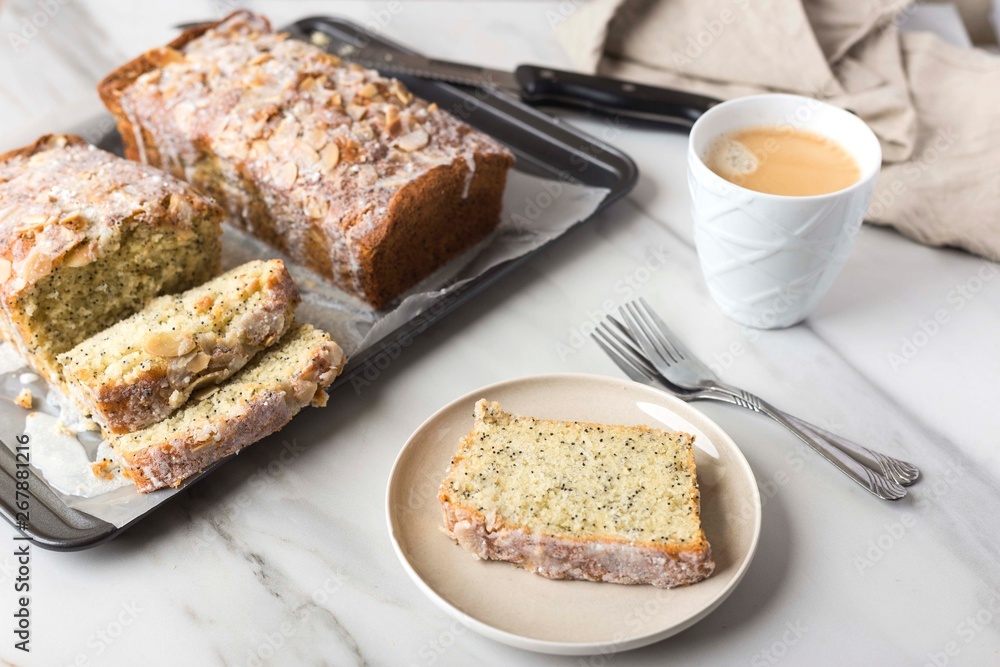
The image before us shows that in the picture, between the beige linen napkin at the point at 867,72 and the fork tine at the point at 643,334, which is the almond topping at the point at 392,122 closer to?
the fork tine at the point at 643,334

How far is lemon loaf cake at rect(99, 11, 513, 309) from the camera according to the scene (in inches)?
102

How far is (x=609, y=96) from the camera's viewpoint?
3.28 m

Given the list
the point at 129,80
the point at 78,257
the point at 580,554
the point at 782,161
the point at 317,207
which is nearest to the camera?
the point at 580,554

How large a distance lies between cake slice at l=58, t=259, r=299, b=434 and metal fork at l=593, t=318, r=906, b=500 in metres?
0.92

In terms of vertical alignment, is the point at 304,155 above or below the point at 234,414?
above

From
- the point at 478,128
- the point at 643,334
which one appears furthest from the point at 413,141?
the point at 643,334

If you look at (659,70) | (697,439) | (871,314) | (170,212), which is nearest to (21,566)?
(170,212)

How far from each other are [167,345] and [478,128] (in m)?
1.63

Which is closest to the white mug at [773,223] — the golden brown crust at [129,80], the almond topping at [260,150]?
the almond topping at [260,150]

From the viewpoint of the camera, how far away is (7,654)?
1.90 metres

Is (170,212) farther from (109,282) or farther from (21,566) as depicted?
(21,566)

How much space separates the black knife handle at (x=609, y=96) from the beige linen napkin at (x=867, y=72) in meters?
0.24

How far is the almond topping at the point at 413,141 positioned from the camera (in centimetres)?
269

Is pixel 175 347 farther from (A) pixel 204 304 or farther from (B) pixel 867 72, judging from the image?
(B) pixel 867 72
